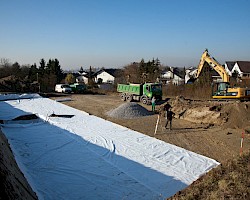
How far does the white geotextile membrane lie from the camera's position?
6520 millimetres

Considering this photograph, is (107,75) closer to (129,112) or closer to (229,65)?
(229,65)

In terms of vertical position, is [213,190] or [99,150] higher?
[213,190]

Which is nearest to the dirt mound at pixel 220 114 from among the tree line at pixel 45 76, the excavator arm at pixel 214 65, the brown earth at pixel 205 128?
the brown earth at pixel 205 128

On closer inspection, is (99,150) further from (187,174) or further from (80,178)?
(187,174)

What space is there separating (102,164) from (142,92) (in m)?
15.6

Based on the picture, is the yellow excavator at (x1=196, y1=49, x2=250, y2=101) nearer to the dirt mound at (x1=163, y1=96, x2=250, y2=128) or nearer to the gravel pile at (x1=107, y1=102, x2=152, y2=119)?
the dirt mound at (x1=163, y1=96, x2=250, y2=128)

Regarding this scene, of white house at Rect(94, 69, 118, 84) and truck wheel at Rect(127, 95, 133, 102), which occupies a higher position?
white house at Rect(94, 69, 118, 84)

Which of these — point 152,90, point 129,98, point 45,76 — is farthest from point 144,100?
point 45,76

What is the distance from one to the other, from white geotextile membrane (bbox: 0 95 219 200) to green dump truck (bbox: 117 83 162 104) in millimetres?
9652

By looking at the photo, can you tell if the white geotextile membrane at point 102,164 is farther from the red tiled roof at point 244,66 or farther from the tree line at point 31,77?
the red tiled roof at point 244,66

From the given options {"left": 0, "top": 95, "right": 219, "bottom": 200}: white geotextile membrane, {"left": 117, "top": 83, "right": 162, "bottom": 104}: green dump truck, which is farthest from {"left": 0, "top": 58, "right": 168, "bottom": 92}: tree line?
{"left": 0, "top": 95, "right": 219, "bottom": 200}: white geotextile membrane

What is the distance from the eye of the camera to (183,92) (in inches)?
1224

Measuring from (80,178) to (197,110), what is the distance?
10.7 meters

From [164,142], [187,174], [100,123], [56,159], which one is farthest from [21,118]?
[187,174]
